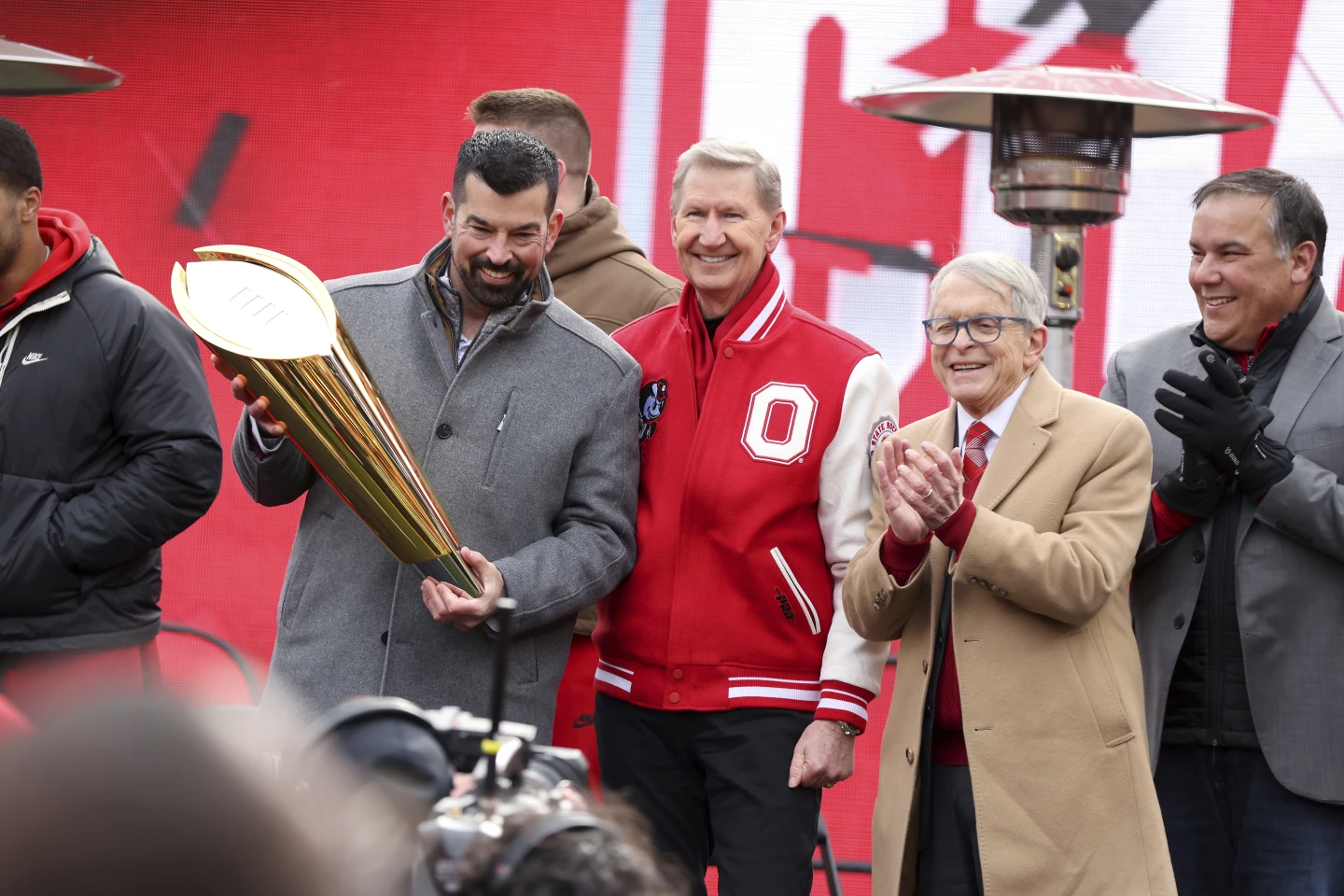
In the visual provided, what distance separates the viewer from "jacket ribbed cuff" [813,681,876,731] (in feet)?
8.46

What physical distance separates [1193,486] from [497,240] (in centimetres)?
122

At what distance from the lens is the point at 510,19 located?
164 inches

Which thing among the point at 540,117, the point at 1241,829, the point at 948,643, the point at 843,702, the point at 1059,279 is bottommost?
the point at 1241,829

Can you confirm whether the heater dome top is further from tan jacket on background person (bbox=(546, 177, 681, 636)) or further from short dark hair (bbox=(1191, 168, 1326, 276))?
tan jacket on background person (bbox=(546, 177, 681, 636))

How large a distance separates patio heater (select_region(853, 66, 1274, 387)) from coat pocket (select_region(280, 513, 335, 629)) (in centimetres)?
133

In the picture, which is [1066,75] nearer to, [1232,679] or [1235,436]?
[1235,436]

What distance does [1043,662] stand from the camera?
2482 mm

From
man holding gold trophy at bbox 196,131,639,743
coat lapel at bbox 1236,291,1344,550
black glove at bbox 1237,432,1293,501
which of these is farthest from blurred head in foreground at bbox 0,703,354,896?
coat lapel at bbox 1236,291,1344,550

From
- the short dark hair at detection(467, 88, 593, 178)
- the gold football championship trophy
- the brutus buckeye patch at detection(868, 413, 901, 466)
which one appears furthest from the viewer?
the short dark hair at detection(467, 88, 593, 178)

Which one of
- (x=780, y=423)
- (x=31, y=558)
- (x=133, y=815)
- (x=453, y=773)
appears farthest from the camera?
(x=31, y=558)

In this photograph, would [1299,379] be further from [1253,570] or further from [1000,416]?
[1000,416]

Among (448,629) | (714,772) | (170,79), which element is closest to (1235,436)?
(714,772)

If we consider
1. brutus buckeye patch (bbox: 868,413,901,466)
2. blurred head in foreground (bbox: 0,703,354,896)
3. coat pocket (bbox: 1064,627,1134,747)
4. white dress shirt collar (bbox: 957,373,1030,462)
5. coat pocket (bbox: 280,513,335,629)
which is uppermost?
blurred head in foreground (bbox: 0,703,354,896)

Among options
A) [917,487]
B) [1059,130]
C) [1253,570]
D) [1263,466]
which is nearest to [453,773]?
[917,487]
